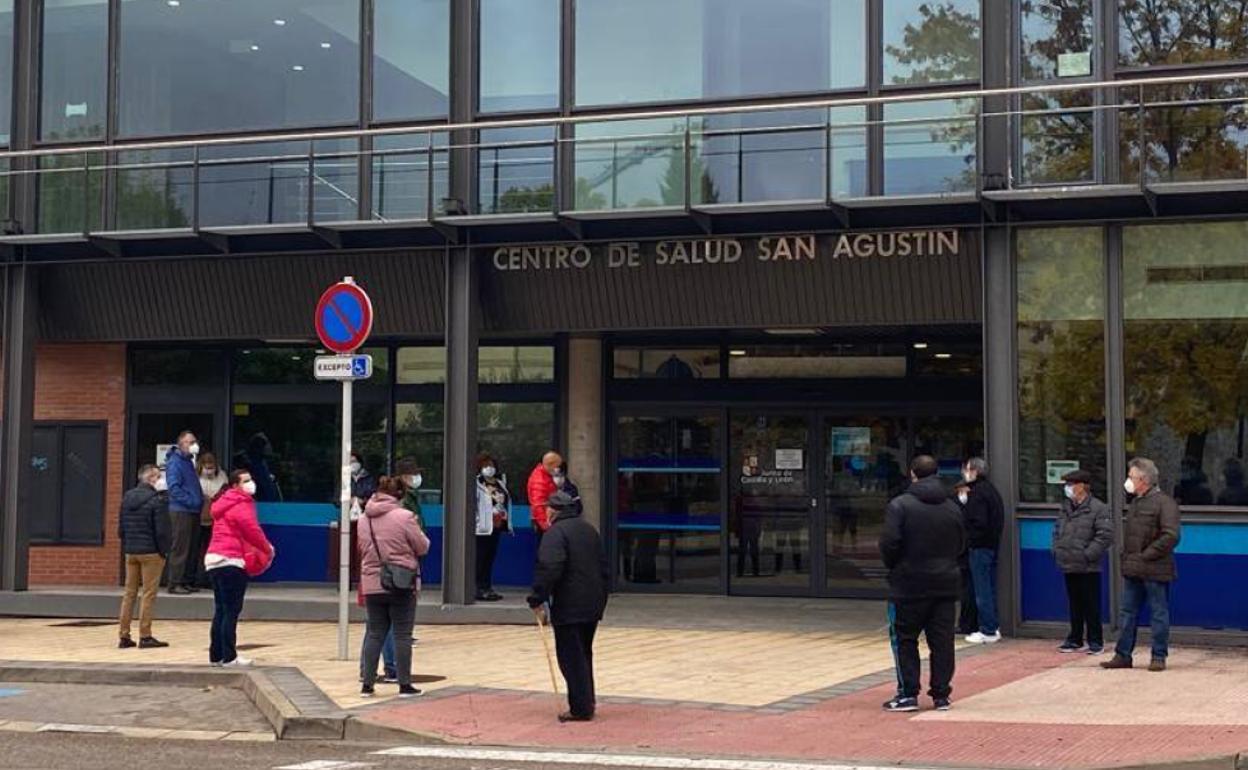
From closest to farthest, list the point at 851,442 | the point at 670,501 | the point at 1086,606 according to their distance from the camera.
Answer: 1. the point at 1086,606
2. the point at 851,442
3. the point at 670,501

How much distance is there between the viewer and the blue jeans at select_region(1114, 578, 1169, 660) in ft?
41.8

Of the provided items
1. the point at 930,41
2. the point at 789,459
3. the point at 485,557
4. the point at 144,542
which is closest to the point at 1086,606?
the point at 789,459

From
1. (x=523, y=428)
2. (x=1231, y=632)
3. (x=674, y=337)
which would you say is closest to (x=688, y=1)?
(x=674, y=337)

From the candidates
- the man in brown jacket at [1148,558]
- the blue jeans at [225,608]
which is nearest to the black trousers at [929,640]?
the man in brown jacket at [1148,558]

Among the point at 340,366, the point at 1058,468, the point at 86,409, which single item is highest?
the point at 340,366

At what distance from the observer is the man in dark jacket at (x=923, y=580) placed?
435 inches

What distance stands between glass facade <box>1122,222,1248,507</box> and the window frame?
42.0 feet

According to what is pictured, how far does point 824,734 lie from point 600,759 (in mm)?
1570

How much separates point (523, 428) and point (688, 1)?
18.7 feet

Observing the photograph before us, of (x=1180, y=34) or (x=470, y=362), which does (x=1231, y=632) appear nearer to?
(x=1180, y=34)

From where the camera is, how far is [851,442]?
739 inches

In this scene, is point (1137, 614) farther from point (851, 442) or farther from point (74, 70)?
point (74, 70)

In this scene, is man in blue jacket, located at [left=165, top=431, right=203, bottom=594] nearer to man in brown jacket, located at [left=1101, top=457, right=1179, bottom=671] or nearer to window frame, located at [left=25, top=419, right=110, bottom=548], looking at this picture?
window frame, located at [left=25, top=419, right=110, bottom=548]

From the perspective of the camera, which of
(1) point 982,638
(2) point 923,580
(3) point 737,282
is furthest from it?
(3) point 737,282
